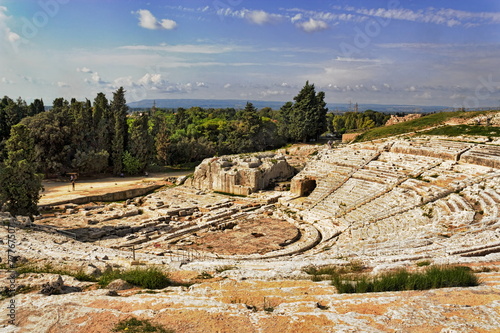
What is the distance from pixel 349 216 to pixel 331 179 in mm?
6485

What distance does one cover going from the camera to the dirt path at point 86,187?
1108 inches

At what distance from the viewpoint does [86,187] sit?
32562mm

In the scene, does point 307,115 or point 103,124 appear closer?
point 103,124

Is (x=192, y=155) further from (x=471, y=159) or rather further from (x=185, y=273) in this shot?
(x=185, y=273)

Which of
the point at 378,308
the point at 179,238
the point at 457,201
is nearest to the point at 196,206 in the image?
the point at 179,238

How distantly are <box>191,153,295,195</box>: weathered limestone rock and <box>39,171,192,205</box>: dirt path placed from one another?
20.6ft

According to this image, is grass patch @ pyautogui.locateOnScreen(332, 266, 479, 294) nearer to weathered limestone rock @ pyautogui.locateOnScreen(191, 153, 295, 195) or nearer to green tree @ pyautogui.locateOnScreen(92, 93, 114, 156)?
weathered limestone rock @ pyautogui.locateOnScreen(191, 153, 295, 195)

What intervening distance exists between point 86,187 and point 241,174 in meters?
15.2

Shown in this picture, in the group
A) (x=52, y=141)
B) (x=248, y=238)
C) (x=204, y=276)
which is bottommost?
(x=248, y=238)

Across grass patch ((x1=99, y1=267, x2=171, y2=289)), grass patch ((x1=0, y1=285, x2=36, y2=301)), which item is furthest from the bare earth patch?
grass patch ((x1=0, y1=285, x2=36, y2=301))

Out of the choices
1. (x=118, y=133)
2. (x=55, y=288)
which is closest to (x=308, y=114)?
(x=118, y=133)

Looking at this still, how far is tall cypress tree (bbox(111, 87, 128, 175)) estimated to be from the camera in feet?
131

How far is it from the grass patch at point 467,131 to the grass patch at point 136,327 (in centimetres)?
3134

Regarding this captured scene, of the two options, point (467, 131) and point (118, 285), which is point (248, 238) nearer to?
point (118, 285)
